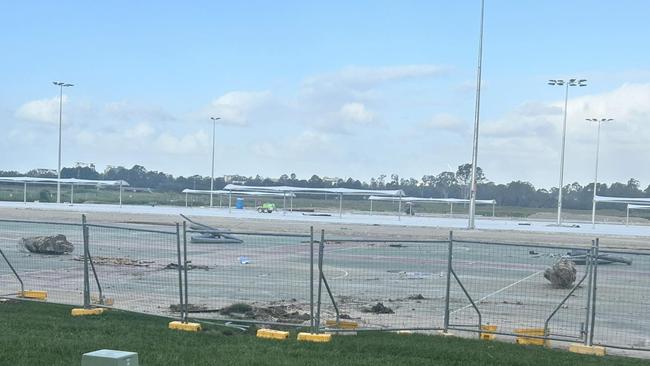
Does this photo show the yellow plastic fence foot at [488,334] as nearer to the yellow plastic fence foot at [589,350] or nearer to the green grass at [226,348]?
the green grass at [226,348]

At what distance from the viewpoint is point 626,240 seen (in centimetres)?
3678

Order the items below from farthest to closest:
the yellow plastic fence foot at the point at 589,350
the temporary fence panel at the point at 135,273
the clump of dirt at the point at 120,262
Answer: the clump of dirt at the point at 120,262, the temporary fence panel at the point at 135,273, the yellow plastic fence foot at the point at 589,350

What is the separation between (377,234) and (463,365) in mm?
28571

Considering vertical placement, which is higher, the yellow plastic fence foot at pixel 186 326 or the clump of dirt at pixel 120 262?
the yellow plastic fence foot at pixel 186 326

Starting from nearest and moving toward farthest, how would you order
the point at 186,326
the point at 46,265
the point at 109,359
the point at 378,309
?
the point at 109,359, the point at 186,326, the point at 378,309, the point at 46,265

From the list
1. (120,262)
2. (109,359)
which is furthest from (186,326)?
(120,262)

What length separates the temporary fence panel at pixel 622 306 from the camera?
450 inches

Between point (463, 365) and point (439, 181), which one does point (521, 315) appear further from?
point (439, 181)

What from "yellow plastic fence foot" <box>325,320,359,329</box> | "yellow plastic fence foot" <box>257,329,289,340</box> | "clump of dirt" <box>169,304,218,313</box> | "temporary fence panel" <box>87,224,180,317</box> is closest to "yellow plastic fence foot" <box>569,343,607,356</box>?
"yellow plastic fence foot" <box>325,320,359,329</box>

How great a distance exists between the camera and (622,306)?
14.7m

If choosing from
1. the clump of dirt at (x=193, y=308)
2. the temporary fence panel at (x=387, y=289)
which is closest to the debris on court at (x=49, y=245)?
the temporary fence panel at (x=387, y=289)

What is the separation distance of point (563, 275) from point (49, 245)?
14.2m

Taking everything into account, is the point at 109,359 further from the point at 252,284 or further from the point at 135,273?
the point at 135,273

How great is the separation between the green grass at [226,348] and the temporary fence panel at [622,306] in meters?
1.96
